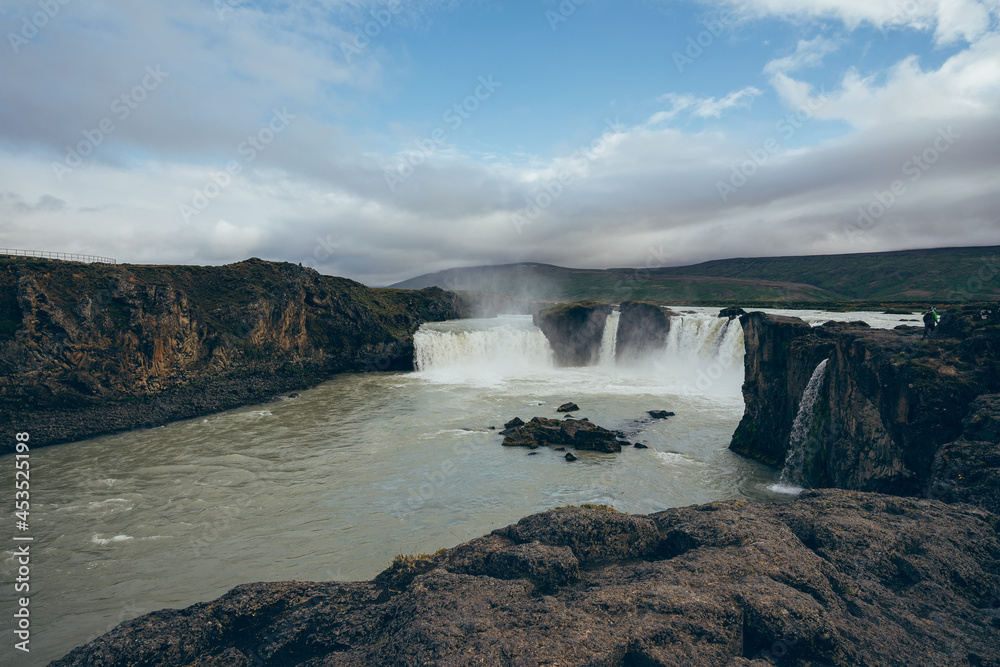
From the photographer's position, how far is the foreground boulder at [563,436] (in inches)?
931

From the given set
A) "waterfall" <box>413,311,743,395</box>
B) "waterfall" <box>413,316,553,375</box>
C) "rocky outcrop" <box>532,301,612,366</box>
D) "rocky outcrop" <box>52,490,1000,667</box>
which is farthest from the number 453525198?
"rocky outcrop" <box>532,301,612,366</box>

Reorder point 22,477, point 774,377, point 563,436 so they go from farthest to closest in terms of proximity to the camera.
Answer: point 563,436 < point 774,377 < point 22,477

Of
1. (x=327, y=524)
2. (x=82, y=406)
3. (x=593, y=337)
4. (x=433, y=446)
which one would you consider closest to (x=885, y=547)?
(x=327, y=524)

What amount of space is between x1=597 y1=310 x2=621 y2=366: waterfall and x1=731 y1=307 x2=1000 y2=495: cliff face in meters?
33.2

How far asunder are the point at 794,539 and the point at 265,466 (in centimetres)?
2226

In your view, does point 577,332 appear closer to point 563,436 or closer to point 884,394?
point 563,436

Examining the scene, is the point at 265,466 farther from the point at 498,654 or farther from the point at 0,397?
the point at 498,654

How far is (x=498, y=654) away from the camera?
15.9ft

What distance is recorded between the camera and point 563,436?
81.7 ft

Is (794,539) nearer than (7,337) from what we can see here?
Yes

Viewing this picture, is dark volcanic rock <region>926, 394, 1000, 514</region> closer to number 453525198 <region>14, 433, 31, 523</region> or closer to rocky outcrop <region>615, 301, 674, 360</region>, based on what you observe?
number 453525198 <region>14, 433, 31, 523</region>

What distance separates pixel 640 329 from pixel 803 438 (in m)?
33.7

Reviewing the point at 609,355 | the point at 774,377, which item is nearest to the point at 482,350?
the point at 609,355

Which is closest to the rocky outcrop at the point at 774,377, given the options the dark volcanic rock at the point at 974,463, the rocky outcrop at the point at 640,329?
the dark volcanic rock at the point at 974,463
